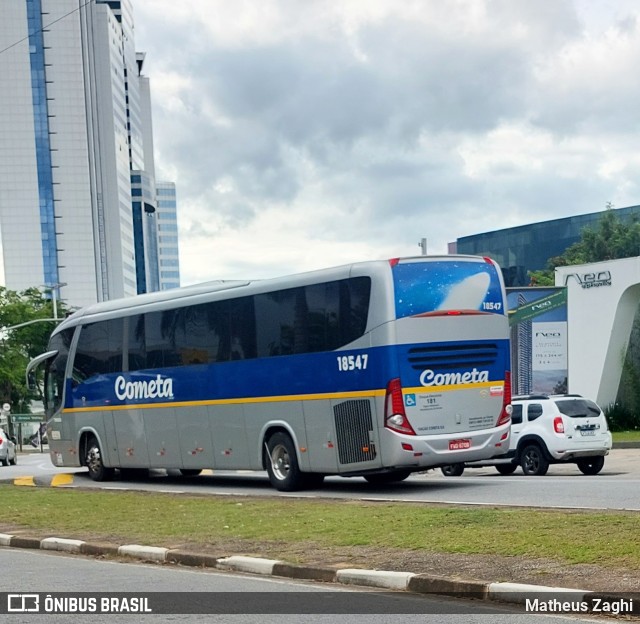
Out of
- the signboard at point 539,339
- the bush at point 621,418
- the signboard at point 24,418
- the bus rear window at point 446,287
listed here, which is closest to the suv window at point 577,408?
the bus rear window at point 446,287

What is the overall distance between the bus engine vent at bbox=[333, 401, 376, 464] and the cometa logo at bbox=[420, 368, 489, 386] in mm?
1101

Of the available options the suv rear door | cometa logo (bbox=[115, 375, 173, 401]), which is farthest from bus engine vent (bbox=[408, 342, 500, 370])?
cometa logo (bbox=[115, 375, 173, 401])

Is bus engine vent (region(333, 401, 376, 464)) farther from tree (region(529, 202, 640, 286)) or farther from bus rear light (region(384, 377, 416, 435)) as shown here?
tree (region(529, 202, 640, 286))

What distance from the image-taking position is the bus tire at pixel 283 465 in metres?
21.1

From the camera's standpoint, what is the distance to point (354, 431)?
19.9 meters

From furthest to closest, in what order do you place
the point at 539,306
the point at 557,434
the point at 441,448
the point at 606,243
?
the point at 606,243 → the point at 539,306 → the point at 557,434 → the point at 441,448

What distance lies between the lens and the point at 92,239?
527 feet

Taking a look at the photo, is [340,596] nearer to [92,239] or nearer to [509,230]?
[509,230]

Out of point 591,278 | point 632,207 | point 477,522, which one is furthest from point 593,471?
point 632,207

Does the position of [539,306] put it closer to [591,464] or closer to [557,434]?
[591,464]

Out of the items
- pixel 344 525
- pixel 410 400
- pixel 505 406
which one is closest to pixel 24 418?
pixel 505 406

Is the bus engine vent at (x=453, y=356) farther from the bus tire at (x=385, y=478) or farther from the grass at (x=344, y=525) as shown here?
the bus tire at (x=385, y=478)

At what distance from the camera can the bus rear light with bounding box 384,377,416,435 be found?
758 inches

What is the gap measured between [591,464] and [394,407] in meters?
7.91
